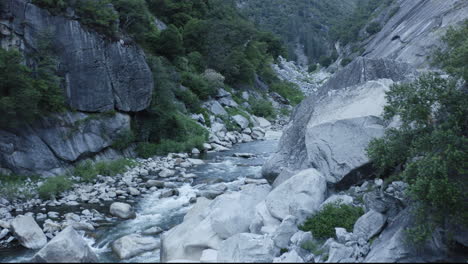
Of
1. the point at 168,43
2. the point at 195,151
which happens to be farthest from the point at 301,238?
the point at 168,43

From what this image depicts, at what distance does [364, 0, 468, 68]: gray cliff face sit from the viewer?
2677 cm

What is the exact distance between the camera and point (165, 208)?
15594 mm

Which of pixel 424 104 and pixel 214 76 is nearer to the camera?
pixel 424 104

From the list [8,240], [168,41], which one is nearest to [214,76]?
[168,41]

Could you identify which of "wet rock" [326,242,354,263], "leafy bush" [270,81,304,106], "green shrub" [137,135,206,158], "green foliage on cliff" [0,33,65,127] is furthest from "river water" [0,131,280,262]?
"leafy bush" [270,81,304,106]

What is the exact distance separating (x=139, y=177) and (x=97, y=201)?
430cm

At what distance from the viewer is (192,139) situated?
2761 cm

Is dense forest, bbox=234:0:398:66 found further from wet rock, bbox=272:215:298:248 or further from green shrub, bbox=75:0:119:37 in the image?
wet rock, bbox=272:215:298:248

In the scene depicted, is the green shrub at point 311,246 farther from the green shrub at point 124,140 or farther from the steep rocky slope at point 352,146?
the green shrub at point 124,140

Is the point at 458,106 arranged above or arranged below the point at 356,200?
above

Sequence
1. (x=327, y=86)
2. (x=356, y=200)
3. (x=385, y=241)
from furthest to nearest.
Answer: (x=327, y=86) < (x=356, y=200) < (x=385, y=241)

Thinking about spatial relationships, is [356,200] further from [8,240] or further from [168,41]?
[168,41]

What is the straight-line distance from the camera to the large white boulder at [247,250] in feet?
29.6

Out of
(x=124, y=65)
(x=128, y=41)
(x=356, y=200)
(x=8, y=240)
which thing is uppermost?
(x=128, y=41)
